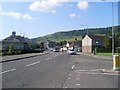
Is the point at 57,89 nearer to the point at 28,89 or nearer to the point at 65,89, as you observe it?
the point at 65,89

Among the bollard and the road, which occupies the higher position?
the bollard

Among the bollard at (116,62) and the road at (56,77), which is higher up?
the bollard at (116,62)

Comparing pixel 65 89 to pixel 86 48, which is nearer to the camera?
pixel 65 89

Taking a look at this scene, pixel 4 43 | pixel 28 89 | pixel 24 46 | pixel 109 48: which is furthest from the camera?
pixel 24 46

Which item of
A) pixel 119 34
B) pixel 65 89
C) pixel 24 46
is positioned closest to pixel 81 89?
pixel 65 89

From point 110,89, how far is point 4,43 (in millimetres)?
108903

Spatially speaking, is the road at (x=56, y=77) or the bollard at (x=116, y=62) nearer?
the road at (x=56, y=77)

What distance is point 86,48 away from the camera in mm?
132500

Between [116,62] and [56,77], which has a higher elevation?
[116,62]

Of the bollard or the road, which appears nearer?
the road

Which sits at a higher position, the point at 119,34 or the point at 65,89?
the point at 119,34

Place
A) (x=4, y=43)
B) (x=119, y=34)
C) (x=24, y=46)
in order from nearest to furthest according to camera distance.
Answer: (x=119, y=34), (x=4, y=43), (x=24, y=46)

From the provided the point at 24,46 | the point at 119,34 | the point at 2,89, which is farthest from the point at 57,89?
the point at 24,46

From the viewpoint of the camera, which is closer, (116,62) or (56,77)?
(56,77)
